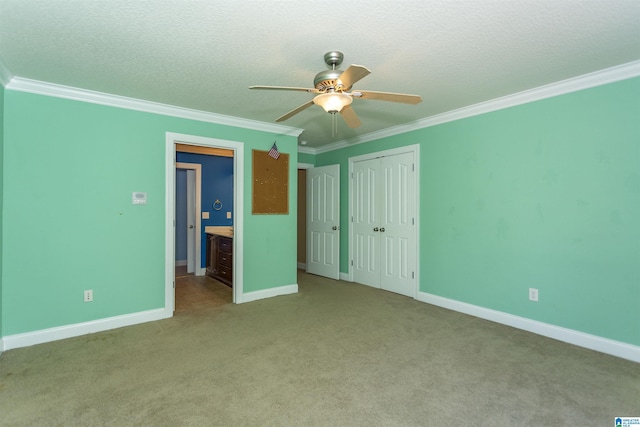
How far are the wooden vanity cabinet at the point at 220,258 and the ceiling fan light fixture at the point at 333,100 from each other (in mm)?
3333

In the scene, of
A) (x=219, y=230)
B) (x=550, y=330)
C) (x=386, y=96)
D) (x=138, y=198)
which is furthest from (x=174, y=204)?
(x=550, y=330)

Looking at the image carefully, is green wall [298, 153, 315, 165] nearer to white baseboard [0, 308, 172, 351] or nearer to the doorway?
the doorway

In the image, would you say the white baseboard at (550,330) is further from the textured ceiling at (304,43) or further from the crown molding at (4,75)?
the crown molding at (4,75)

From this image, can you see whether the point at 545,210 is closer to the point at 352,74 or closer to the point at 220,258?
the point at 352,74

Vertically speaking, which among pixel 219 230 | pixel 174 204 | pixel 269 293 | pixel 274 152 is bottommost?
pixel 269 293

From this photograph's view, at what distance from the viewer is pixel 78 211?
3.15m

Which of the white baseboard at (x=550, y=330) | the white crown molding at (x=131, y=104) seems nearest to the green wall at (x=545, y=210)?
the white baseboard at (x=550, y=330)

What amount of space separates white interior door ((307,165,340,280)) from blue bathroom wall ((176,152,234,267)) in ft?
5.64

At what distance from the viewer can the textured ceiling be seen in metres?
1.87

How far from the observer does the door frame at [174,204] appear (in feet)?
12.0

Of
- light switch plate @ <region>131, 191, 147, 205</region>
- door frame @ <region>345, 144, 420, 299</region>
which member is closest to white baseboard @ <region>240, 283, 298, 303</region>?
door frame @ <region>345, 144, 420, 299</region>

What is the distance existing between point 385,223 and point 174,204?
2962 millimetres

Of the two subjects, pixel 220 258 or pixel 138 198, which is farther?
pixel 220 258

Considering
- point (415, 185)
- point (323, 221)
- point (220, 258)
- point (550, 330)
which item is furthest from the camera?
point (323, 221)
